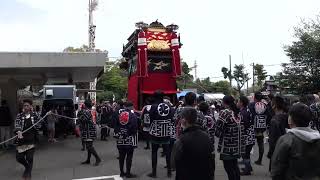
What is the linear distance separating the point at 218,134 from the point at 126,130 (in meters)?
3.05

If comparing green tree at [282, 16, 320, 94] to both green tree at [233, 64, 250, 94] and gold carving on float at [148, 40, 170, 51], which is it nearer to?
gold carving on float at [148, 40, 170, 51]

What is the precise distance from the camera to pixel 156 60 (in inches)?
763

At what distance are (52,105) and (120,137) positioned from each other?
1204 cm

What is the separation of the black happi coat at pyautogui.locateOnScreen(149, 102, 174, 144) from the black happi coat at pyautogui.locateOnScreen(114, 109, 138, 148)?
440 mm

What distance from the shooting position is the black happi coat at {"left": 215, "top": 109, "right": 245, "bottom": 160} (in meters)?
8.69

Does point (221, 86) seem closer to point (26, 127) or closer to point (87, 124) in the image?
point (87, 124)

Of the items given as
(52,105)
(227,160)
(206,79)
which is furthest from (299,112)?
(206,79)

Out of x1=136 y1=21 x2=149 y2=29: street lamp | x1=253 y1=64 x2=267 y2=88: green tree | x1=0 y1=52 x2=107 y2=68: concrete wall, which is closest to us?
x1=0 y1=52 x2=107 y2=68: concrete wall

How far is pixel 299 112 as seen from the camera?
15.9 feet

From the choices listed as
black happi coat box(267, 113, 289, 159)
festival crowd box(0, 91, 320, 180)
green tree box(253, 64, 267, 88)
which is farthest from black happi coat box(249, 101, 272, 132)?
green tree box(253, 64, 267, 88)

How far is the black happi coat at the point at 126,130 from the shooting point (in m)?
11.3

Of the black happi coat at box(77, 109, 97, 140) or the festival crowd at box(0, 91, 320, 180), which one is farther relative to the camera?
the black happi coat at box(77, 109, 97, 140)

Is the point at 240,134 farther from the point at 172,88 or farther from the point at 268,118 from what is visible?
the point at 172,88

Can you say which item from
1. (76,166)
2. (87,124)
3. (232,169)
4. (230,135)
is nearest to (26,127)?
(87,124)
